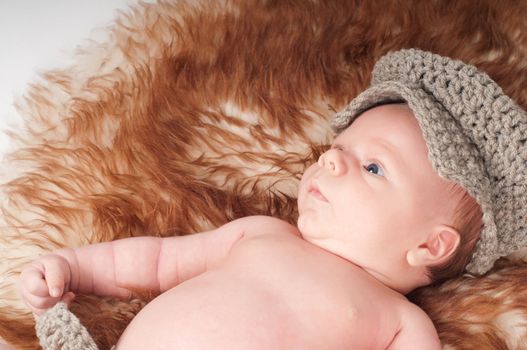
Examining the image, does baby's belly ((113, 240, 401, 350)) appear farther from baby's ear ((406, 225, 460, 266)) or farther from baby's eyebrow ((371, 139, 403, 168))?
baby's eyebrow ((371, 139, 403, 168))

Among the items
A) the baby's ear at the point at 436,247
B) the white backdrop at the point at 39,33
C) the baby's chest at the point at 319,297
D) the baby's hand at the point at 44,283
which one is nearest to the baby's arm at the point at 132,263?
the baby's hand at the point at 44,283

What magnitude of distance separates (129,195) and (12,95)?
379 millimetres

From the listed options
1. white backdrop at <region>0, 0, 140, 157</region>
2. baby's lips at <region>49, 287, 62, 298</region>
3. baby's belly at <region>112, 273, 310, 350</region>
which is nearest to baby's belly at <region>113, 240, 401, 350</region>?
baby's belly at <region>112, 273, 310, 350</region>

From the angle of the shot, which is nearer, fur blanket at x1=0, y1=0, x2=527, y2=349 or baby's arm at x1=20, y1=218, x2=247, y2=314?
baby's arm at x1=20, y1=218, x2=247, y2=314

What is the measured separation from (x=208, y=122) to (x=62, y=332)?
0.60 meters

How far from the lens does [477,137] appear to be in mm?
1442

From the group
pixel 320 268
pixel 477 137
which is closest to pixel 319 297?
pixel 320 268

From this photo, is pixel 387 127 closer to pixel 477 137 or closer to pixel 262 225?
pixel 477 137

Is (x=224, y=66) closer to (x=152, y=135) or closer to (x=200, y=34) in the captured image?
(x=200, y=34)

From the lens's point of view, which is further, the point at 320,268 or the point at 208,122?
the point at 208,122

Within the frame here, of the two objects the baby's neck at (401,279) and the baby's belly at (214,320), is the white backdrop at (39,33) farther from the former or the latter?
the baby's neck at (401,279)

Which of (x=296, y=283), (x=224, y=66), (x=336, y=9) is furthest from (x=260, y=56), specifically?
(x=296, y=283)

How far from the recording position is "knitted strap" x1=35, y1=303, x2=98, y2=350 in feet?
4.39

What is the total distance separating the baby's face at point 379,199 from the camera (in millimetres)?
1434
